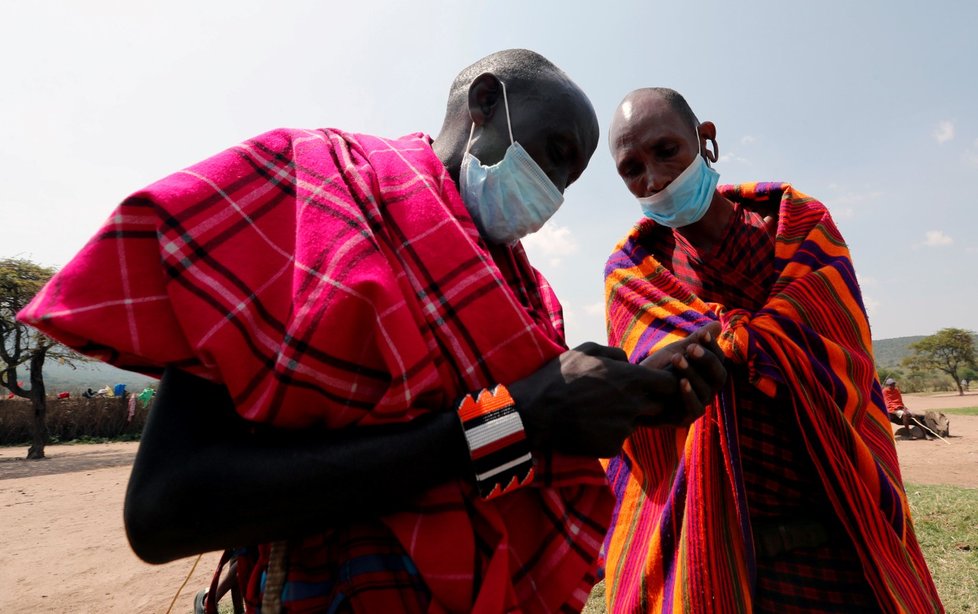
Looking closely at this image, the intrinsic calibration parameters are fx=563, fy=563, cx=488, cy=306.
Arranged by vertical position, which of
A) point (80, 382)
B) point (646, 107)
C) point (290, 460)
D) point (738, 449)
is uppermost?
point (646, 107)

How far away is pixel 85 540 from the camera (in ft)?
21.3

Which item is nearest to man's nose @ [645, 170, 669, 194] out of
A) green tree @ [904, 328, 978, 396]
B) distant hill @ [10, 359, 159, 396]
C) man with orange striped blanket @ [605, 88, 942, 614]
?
man with orange striped blanket @ [605, 88, 942, 614]

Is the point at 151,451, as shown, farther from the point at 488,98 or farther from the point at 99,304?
the point at 488,98

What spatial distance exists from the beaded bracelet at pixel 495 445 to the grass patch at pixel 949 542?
3569 millimetres

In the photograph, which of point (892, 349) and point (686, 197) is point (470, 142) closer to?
point (686, 197)

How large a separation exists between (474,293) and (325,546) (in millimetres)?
519

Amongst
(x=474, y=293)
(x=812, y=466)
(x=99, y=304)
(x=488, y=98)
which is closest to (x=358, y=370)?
(x=474, y=293)

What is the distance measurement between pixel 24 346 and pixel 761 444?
807 inches

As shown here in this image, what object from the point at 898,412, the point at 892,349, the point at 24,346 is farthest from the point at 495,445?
the point at 892,349

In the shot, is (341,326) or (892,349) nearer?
(341,326)

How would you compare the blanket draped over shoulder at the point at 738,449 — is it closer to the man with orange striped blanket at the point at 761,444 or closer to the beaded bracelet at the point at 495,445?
the man with orange striped blanket at the point at 761,444

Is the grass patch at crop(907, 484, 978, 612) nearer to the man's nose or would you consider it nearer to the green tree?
the man's nose

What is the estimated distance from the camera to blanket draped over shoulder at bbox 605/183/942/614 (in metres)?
1.85

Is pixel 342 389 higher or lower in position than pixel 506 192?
lower
